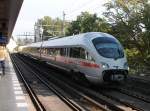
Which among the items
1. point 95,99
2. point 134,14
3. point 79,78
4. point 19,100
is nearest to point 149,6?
point 134,14

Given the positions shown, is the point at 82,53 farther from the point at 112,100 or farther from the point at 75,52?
the point at 112,100

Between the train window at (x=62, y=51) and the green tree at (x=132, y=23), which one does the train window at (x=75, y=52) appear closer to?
the train window at (x=62, y=51)

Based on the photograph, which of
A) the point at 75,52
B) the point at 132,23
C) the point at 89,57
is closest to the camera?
the point at 89,57

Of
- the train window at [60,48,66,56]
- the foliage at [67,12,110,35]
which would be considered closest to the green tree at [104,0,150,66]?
the foliage at [67,12,110,35]

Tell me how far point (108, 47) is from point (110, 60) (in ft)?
3.70

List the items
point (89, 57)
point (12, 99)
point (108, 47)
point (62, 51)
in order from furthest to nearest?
point (62, 51) → point (108, 47) → point (89, 57) → point (12, 99)

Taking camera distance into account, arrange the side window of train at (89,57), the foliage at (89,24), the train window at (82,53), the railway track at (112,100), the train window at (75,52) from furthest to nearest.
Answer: the foliage at (89,24) → the train window at (75,52) → the train window at (82,53) → the side window of train at (89,57) → the railway track at (112,100)

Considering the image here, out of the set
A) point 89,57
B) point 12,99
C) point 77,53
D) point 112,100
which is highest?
point 77,53

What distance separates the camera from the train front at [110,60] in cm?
2056

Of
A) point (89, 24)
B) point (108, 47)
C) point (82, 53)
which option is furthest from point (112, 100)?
point (89, 24)

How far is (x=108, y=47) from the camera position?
861 inches

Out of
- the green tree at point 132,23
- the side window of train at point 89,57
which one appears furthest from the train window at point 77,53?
the green tree at point 132,23

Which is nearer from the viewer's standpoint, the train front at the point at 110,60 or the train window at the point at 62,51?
the train front at the point at 110,60

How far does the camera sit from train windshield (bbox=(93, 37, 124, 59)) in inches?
841
